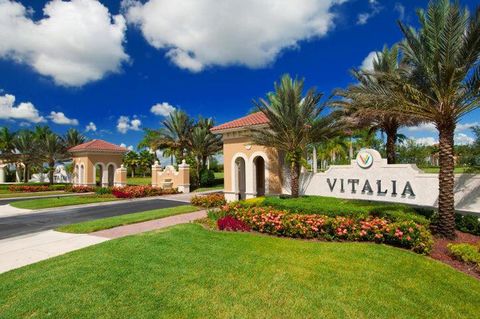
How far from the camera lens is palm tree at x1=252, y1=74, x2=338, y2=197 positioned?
13.9 m

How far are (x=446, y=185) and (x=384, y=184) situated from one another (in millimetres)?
3851

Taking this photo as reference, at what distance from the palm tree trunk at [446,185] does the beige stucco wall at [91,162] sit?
3299cm

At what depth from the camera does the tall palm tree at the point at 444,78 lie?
7.92 m

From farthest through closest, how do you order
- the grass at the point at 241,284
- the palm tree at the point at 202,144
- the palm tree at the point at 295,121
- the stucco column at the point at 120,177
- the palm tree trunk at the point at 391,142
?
the stucco column at the point at 120,177
the palm tree at the point at 202,144
the palm tree trunk at the point at 391,142
the palm tree at the point at 295,121
the grass at the point at 241,284

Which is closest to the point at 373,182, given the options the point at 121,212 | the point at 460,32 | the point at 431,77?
the point at 431,77

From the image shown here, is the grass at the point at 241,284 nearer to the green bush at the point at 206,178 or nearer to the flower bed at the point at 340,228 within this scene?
the flower bed at the point at 340,228

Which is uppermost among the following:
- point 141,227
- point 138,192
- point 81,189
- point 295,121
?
point 295,121

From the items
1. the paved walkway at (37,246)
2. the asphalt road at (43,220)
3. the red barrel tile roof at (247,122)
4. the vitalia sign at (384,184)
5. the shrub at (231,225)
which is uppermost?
the red barrel tile roof at (247,122)

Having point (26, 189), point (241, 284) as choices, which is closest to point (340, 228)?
point (241, 284)

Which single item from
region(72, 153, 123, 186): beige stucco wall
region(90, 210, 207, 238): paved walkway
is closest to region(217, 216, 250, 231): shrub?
region(90, 210, 207, 238): paved walkway

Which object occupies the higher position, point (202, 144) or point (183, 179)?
point (202, 144)

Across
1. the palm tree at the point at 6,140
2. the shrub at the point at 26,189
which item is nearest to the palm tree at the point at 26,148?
the palm tree at the point at 6,140

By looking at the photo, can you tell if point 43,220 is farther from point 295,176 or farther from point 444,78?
point 444,78

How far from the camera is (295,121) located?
13.9 metres
